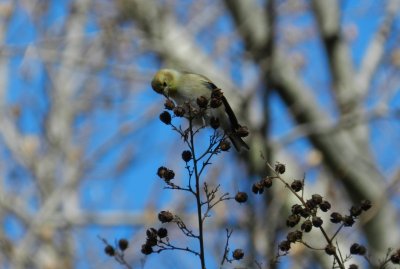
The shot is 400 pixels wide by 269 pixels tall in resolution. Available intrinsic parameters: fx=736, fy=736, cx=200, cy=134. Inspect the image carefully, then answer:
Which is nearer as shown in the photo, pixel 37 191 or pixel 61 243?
pixel 61 243

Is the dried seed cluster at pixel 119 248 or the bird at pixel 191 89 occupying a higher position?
the bird at pixel 191 89

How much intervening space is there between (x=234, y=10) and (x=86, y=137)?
3.85 meters

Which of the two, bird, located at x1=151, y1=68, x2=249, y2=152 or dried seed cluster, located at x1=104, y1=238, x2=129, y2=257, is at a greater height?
bird, located at x1=151, y1=68, x2=249, y2=152

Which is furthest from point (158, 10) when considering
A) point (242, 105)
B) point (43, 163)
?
point (242, 105)

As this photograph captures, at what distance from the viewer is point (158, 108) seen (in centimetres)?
866

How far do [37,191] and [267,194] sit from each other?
3990 millimetres

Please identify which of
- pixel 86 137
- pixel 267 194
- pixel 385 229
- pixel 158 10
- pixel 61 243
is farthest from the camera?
pixel 86 137

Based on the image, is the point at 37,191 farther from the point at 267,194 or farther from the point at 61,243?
the point at 267,194

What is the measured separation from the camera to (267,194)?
6184mm

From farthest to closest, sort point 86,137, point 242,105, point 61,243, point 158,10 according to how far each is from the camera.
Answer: point 86,137, point 158,10, point 61,243, point 242,105

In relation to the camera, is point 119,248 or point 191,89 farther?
point 191,89

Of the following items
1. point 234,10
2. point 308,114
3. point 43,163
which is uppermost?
point 234,10

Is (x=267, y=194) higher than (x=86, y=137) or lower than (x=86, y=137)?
lower

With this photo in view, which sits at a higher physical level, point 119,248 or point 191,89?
point 191,89
